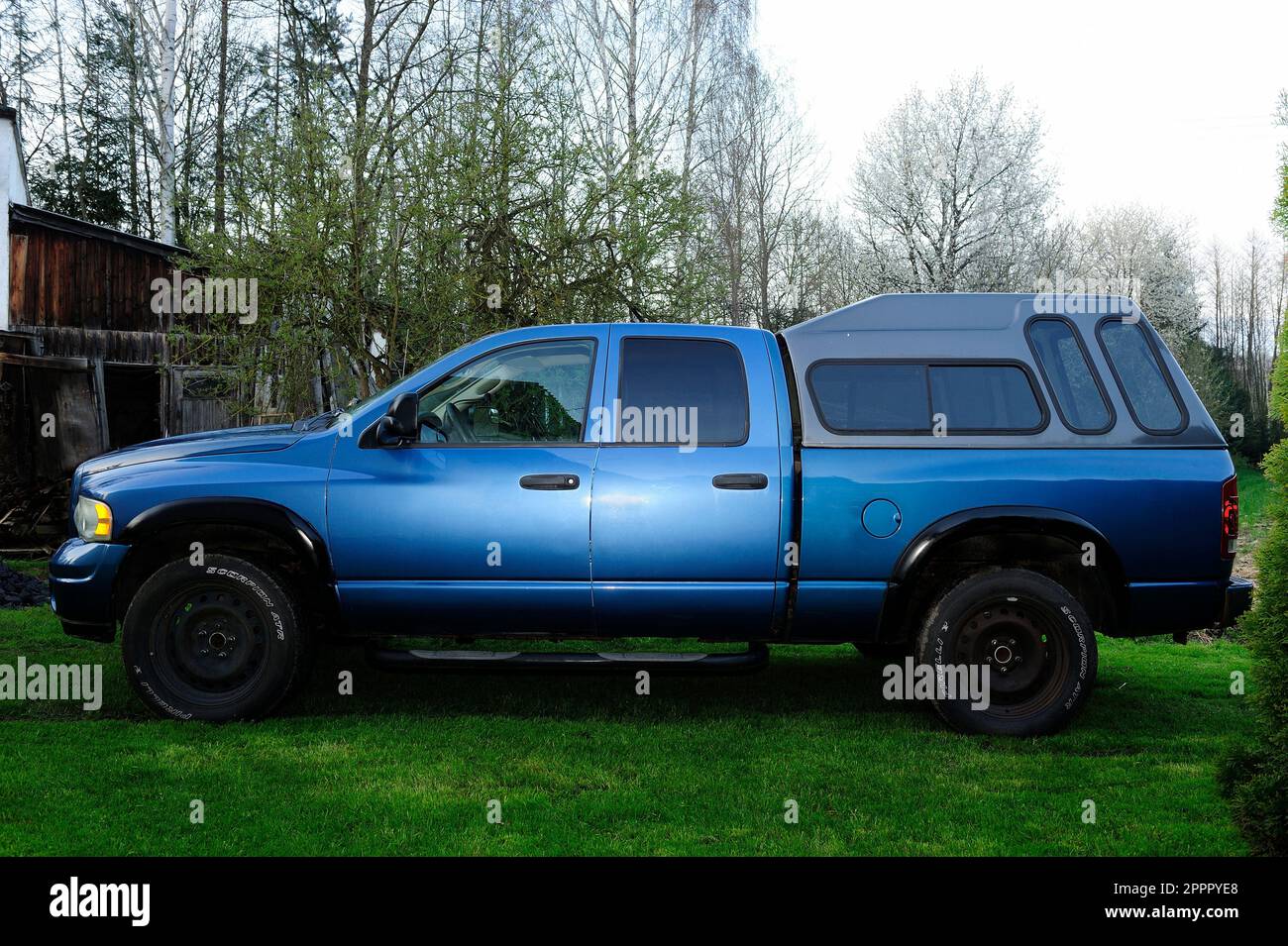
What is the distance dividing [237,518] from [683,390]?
Result: 8.00ft

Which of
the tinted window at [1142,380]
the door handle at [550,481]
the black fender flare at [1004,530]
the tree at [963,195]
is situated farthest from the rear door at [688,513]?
the tree at [963,195]

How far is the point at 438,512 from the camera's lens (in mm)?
5277

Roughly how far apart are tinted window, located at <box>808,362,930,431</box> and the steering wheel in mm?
1855

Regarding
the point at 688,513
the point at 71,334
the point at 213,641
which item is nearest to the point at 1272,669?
the point at 688,513

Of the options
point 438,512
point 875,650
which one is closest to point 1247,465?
point 875,650

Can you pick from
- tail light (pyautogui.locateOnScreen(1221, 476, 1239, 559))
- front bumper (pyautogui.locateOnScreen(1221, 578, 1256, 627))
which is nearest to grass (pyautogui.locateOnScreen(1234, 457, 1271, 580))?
front bumper (pyautogui.locateOnScreen(1221, 578, 1256, 627))

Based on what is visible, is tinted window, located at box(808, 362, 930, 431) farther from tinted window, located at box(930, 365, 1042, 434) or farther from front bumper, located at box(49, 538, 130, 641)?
front bumper, located at box(49, 538, 130, 641)

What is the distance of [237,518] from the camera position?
17.4 ft

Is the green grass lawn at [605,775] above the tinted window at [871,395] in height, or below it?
below

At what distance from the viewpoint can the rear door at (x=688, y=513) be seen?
5.21 m

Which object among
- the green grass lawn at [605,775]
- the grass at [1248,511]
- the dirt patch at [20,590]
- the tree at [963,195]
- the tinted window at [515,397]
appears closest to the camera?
the green grass lawn at [605,775]

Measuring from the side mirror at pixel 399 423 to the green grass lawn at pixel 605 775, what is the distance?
1.55m

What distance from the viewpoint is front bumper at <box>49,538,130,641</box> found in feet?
17.6

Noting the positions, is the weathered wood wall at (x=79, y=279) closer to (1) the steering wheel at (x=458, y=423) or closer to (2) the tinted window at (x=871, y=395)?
(1) the steering wheel at (x=458, y=423)
